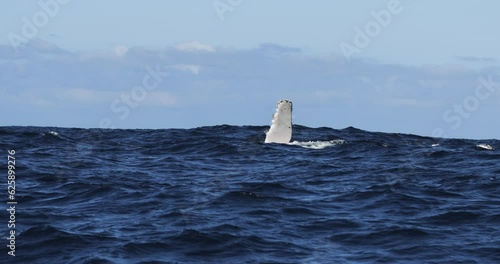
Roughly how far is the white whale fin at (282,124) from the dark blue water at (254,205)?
0.58m

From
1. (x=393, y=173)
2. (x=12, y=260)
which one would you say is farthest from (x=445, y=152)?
(x=12, y=260)

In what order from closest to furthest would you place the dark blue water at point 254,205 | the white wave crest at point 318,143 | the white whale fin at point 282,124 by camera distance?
the dark blue water at point 254,205, the white whale fin at point 282,124, the white wave crest at point 318,143

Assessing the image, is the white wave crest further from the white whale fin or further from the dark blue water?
the dark blue water

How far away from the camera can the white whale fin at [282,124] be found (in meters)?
36.0

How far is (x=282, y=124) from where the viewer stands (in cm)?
3828

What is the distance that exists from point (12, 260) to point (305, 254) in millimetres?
6311

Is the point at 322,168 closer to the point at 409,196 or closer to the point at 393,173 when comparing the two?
the point at 393,173

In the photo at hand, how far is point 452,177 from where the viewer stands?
2956 cm

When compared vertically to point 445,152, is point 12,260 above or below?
below

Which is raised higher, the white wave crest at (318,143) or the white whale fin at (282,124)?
the white whale fin at (282,124)

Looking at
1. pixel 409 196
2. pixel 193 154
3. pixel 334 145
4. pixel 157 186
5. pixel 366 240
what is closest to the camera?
pixel 366 240

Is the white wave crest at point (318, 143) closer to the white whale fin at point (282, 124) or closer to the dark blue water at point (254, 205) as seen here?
the white whale fin at point (282, 124)

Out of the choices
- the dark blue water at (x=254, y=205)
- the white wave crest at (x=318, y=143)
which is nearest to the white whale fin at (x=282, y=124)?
the dark blue water at (x=254, y=205)

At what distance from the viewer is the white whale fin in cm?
3603
